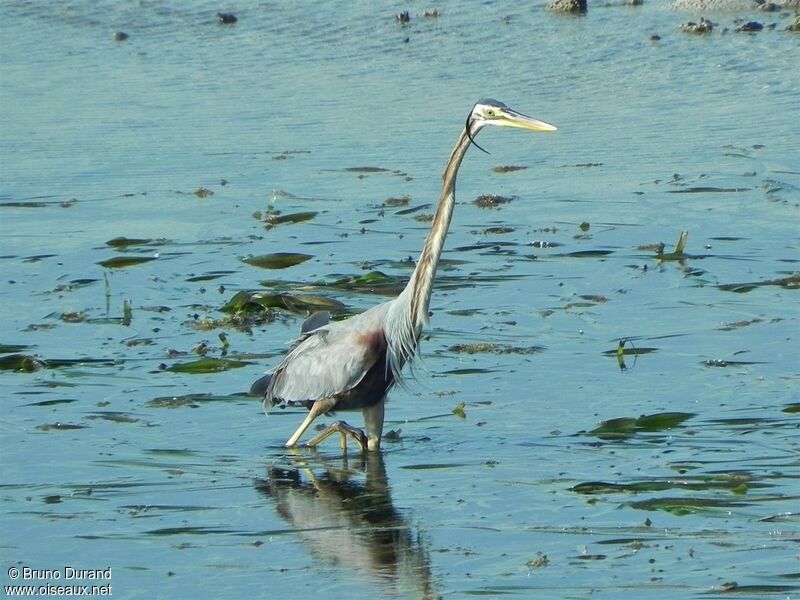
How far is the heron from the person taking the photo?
819 cm

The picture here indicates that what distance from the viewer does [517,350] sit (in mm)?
9539

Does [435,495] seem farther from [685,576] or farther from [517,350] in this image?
[517,350]

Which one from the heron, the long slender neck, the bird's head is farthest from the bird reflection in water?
the bird's head

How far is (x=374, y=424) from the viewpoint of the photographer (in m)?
8.29

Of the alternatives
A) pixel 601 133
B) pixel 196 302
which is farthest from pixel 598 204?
pixel 196 302

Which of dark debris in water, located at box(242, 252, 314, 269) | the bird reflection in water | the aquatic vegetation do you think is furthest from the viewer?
dark debris in water, located at box(242, 252, 314, 269)

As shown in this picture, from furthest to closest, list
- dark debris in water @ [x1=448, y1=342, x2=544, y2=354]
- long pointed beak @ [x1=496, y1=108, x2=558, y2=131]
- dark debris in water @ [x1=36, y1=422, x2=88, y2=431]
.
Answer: dark debris in water @ [x1=448, y1=342, x2=544, y2=354], dark debris in water @ [x1=36, y1=422, x2=88, y2=431], long pointed beak @ [x1=496, y1=108, x2=558, y2=131]

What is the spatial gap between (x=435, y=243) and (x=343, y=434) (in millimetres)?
1117

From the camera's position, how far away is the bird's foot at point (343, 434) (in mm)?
8258

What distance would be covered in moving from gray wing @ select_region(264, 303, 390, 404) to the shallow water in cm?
31

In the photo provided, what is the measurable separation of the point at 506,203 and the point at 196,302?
3.32 metres

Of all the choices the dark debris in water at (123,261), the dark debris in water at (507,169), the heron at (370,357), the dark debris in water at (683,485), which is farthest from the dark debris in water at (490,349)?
the dark debris in water at (507,169)

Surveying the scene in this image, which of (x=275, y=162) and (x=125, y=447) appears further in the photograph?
(x=275, y=162)

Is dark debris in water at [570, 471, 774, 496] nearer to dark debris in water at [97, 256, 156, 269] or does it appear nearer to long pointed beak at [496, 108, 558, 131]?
long pointed beak at [496, 108, 558, 131]
